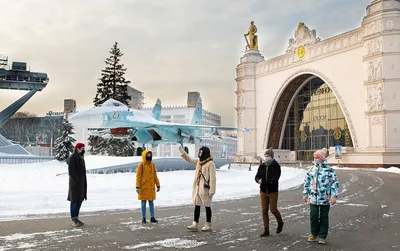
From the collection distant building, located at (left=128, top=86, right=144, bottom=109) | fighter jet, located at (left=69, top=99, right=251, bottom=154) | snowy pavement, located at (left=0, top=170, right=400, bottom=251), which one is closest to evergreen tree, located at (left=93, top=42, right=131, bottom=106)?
fighter jet, located at (left=69, top=99, right=251, bottom=154)

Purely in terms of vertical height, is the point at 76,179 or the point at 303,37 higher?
the point at 303,37

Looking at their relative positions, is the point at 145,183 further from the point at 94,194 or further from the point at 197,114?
the point at 197,114

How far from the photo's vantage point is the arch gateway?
38.4 metres

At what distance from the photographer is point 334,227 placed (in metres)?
7.84

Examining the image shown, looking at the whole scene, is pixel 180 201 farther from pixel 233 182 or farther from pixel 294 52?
pixel 294 52

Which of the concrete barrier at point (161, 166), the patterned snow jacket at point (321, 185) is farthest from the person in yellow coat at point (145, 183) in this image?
the concrete barrier at point (161, 166)

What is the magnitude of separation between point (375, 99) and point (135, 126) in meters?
26.9

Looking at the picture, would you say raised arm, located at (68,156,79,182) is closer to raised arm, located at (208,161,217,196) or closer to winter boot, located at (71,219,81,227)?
winter boot, located at (71,219,81,227)

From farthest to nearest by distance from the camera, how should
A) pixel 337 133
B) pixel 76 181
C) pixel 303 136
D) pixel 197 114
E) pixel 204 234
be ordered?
1. pixel 303 136
2. pixel 337 133
3. pixel 197 114
4. pixel 76 181
5. pixel 204 234

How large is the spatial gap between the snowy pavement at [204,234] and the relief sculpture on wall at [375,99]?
103 ft

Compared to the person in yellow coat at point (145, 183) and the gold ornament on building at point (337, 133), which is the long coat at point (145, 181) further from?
the gold ornament on building at point (337, 133)

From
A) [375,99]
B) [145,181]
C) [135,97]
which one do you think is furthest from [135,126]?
[135,97]

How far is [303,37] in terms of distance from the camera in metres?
51.3

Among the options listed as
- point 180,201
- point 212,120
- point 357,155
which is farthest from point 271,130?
point 212,120
